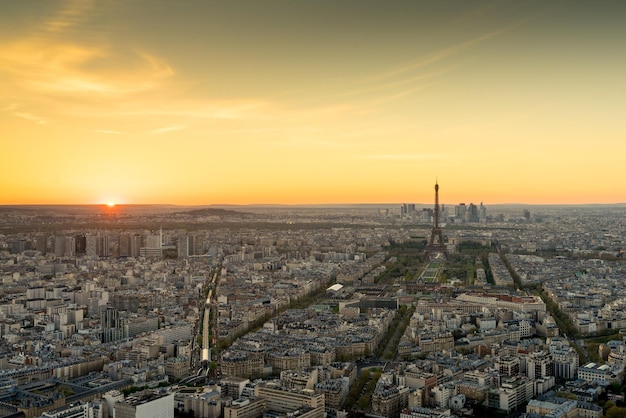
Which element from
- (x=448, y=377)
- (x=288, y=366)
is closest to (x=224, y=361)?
(x=288, y=366)

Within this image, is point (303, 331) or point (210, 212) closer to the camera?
point (303, 331)

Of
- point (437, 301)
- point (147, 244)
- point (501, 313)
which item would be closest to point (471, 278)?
point (437, 301)

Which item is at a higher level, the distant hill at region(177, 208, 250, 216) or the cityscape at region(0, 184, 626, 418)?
the distant hill at region(177, 208, 250, 216)

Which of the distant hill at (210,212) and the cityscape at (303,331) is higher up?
the distant hill at (210,212)

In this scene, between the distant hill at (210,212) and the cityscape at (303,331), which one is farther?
the distant hill at (210,212)

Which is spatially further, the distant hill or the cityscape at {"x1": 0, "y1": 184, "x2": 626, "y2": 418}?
the distant hill

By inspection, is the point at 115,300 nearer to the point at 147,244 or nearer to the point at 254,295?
the point at 254,295

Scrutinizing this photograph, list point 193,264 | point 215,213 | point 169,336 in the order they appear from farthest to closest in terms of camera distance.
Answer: point 215,213
point 193,264
point 169,336

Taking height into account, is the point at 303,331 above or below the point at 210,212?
below

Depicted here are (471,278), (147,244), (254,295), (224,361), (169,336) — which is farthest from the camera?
(147,244)

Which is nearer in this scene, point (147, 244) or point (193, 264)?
point (193, 264)
